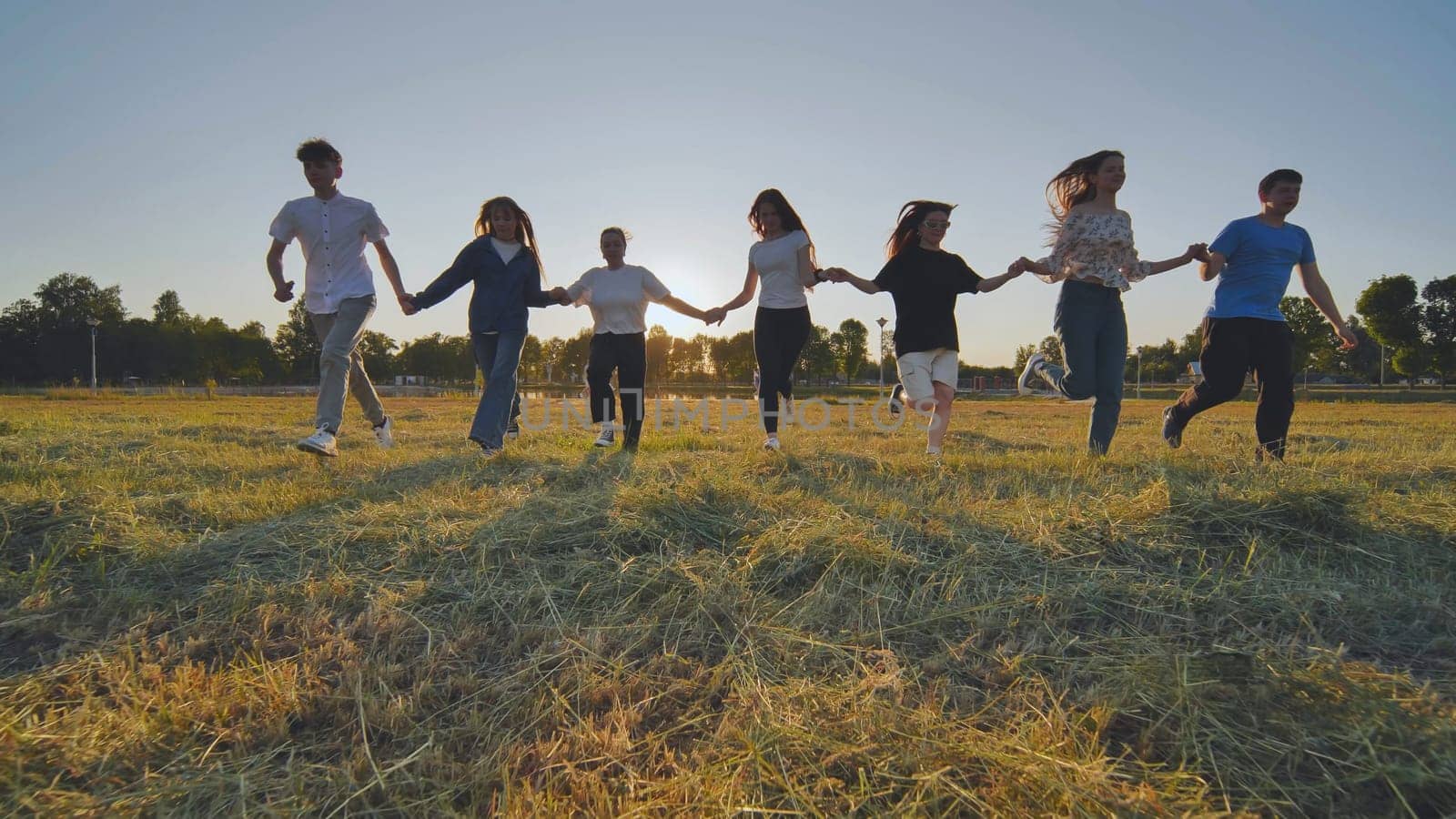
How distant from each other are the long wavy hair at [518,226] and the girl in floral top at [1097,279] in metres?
4.25

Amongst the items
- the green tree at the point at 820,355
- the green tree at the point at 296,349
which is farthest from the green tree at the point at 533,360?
the green tree at the point at 820,355

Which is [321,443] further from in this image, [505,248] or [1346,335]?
[1346,335]

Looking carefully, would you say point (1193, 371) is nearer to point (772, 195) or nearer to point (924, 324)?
point (924, 324)

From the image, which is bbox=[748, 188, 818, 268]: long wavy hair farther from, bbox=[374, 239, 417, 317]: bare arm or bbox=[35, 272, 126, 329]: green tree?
bbox=[35, 272, 126, 329]: green tree

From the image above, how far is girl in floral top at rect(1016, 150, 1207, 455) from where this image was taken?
4.42 meters

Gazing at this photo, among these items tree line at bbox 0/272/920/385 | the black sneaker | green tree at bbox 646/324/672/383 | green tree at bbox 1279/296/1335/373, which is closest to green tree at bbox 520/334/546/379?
tree line at bbox 0/272/920/385

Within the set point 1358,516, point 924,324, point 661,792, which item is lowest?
point 661,792

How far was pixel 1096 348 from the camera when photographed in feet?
14.9

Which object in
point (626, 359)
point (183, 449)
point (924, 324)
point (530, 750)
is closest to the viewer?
point (530, 750)

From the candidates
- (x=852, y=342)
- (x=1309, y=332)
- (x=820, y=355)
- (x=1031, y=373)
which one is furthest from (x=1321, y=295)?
(x=852, y=342)

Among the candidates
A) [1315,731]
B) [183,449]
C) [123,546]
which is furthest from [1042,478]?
[183,449]

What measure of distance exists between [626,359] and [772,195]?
1887 millimetres

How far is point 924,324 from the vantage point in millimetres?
4734

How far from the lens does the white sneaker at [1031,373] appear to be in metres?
5.13
